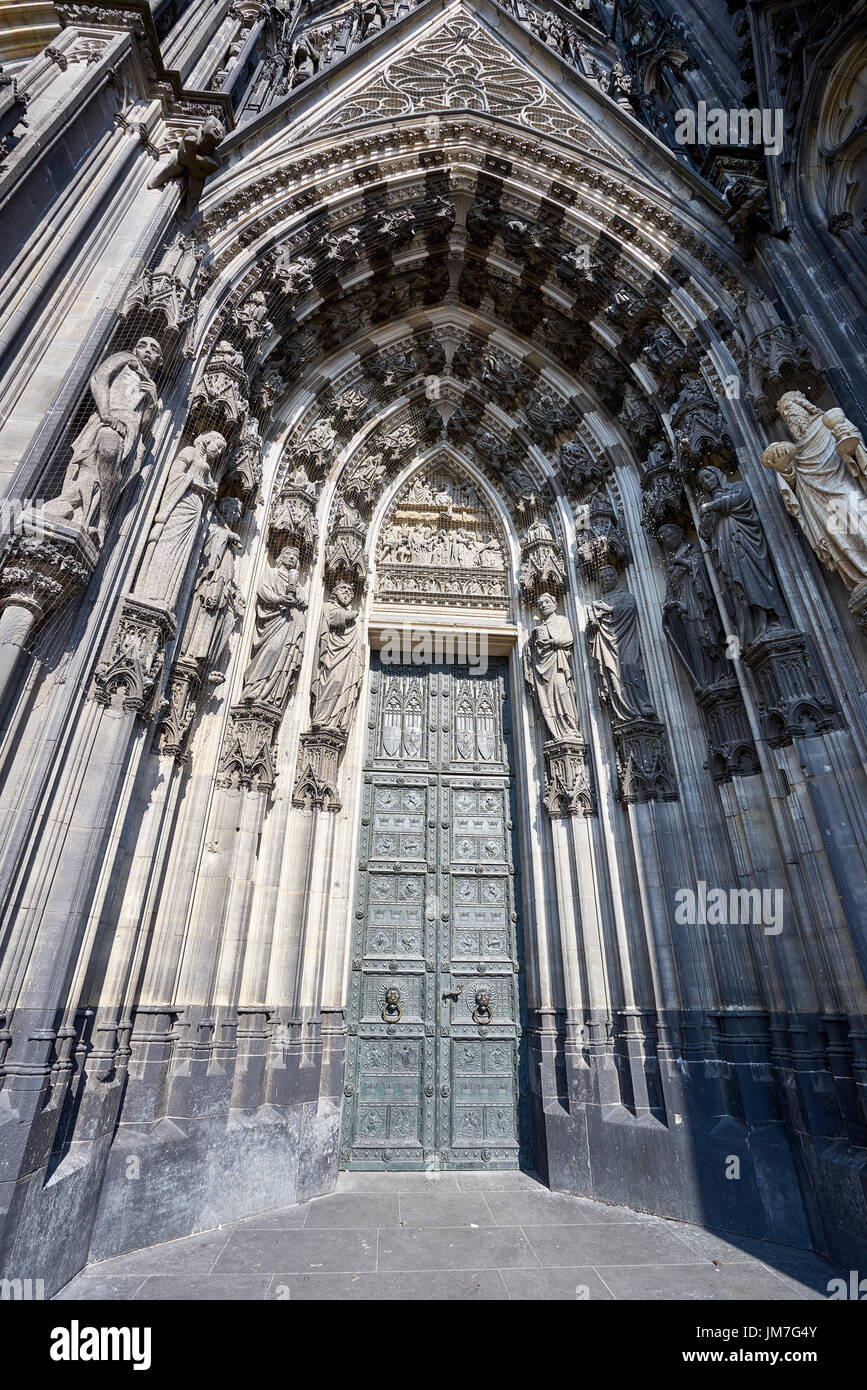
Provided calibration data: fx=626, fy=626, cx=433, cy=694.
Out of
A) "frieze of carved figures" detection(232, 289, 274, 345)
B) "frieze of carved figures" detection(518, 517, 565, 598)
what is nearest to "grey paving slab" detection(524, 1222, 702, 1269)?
"frieze of carved figures" detection(518, 517, 565, 598)

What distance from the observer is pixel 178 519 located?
203 inches

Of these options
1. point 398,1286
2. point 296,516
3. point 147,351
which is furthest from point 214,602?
point 398,1286

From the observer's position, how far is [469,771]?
720cm

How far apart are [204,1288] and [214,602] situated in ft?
15.2

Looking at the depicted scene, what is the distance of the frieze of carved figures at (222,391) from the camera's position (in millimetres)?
5789

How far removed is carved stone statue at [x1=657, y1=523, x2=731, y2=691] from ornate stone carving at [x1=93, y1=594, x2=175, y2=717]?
463 cm

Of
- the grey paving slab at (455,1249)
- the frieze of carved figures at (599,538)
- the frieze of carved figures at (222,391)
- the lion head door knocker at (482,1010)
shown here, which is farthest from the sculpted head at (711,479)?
the grey paving slab at (455,1249)

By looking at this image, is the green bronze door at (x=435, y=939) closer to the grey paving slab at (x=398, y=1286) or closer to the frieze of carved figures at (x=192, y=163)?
the grey paving slab at (x=398, y=1286)

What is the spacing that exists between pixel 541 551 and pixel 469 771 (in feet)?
9.30

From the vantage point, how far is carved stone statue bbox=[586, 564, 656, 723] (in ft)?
20.7

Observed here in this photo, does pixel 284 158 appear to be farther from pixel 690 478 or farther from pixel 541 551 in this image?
pixel 690 478

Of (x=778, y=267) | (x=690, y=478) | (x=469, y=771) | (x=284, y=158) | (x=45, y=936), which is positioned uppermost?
(x=284, y=158)

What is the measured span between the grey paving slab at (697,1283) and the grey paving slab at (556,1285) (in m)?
0.09
